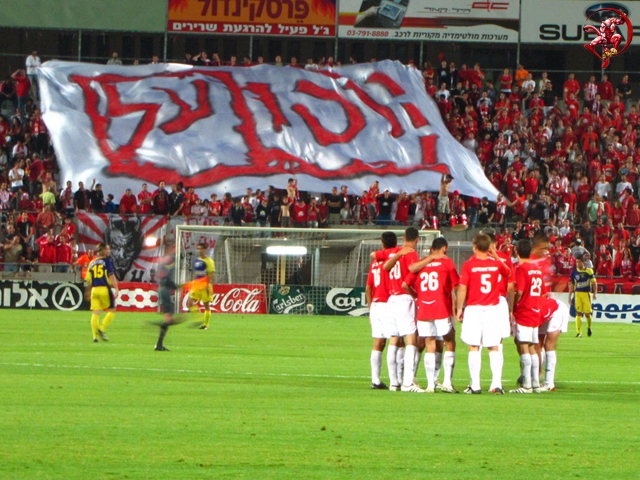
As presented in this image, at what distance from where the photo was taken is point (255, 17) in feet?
159

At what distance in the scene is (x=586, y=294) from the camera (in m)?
30.4

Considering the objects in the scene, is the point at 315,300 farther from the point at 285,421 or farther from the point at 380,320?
the point at 285,421

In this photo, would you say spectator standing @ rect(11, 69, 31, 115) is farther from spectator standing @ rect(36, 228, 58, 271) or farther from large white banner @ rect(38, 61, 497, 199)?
spectator standing @ rect(36, 228, 58, 271)

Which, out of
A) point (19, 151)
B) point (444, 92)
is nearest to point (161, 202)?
point (19, 151)

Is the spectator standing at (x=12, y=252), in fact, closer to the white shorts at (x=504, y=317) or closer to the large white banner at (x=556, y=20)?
the large white banner at (x=556, y=20)

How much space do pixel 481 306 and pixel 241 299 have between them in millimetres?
23528

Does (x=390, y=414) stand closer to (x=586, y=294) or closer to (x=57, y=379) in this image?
(x=57, y=379)

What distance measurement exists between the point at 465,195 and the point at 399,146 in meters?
3.62

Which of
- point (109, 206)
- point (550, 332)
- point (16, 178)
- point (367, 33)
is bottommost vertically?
point (550, 332)

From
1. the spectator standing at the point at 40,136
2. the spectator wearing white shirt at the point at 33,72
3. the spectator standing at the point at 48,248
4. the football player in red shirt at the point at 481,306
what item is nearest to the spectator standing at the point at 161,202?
the spectator standing at the point at 48,248

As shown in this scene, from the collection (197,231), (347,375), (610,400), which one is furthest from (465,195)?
(610,400)

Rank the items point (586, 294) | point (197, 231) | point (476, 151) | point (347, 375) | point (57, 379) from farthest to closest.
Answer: point (476, 151), point (197, 231), point (586, 294), point (347, 375), point (57, 379)

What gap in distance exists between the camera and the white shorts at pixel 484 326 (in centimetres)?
1405

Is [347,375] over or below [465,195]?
below
